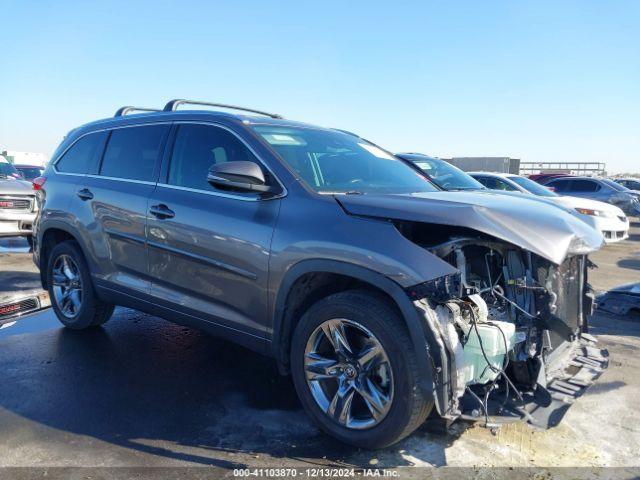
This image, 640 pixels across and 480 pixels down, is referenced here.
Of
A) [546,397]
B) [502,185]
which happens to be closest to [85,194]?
[546,397]

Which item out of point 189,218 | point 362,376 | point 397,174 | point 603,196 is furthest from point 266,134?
point 603,196

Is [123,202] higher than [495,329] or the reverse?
higher

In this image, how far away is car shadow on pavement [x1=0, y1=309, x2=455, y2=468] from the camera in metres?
3.09

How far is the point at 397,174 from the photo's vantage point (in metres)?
4.18

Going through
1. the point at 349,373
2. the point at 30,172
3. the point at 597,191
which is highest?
the point at 30,172

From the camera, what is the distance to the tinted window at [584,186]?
17.3m

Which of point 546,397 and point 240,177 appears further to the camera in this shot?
point 240,177

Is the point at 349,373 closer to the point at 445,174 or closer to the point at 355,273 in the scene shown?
the point at 355,273

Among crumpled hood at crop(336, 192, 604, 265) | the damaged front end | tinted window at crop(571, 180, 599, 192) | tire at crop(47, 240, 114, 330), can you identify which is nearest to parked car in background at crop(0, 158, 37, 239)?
tire at crop(47, 240, 114, 330)

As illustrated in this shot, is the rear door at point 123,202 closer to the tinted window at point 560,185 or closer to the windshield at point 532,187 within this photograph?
the windshield at point 532,187

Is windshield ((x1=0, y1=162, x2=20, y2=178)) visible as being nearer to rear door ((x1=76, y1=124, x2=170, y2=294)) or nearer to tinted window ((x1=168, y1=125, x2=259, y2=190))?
rear door ((x1=76, y1=124, x2=170, y2=294))

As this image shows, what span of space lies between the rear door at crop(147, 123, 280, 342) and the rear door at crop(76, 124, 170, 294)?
6.4 inches

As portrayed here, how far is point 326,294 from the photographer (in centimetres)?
328

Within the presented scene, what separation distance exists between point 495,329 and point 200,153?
A: 7.97 feet
